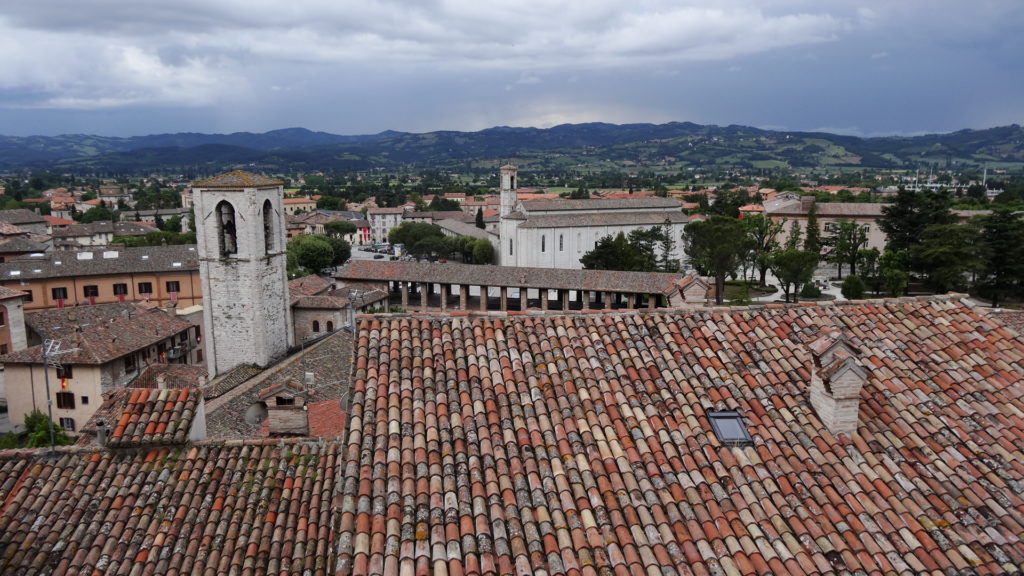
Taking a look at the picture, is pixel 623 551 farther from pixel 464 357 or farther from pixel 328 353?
pixel 328 353

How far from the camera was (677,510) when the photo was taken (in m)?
5.54

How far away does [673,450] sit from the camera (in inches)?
243

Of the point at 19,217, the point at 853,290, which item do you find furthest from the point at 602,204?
the point at 19,217

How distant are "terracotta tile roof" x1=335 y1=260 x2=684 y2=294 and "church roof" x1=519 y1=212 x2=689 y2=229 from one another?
17.6m

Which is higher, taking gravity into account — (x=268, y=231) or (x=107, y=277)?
(x=268, y=231)

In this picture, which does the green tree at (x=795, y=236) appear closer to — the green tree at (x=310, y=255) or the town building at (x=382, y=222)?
the green tree at (x=310, y=255)

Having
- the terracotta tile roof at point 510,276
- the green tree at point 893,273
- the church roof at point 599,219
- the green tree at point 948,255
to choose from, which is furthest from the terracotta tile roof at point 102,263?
the green tree at point 948,255

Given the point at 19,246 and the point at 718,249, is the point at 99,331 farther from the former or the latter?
the point at 718,249

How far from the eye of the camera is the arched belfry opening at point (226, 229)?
27.8m

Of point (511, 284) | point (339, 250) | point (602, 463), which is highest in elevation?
point (602, 463)

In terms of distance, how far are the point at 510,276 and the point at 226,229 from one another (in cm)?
2150

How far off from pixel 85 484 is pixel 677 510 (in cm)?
686

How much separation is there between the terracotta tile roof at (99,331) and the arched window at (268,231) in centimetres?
637

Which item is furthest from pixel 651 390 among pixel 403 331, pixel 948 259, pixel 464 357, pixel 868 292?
pixel 868 292
